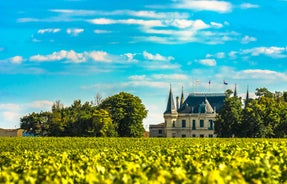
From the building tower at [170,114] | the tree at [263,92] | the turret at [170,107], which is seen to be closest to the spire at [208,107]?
the building tower at [170,114]

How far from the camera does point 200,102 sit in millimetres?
174000

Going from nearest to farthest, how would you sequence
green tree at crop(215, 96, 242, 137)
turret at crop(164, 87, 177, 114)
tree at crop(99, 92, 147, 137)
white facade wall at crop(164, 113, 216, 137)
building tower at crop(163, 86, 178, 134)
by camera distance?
green tree at crop(215, 96, 242, 137) < tree at crop(99, 92, 147, 137) < white facade wall at crop(164, 113, 216, 137) < building tower at crop(163, 86, 178, 134) < turret at crop(164, 87, 177, 114)

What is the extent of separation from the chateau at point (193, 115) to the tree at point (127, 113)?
155 ft

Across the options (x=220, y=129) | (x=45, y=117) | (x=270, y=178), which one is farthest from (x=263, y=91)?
(x=270, y=178)

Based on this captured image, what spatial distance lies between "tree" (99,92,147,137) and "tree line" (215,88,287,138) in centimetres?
1584

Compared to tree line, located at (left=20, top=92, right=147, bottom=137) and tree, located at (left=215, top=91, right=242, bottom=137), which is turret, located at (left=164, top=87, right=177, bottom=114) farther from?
tree, located at (left=215, top=91, right=242, bottom=137)

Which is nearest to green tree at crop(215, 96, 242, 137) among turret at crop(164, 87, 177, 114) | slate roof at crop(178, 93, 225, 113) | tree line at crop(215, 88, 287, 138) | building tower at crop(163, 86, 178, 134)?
tree line at crop(215, 88, 287, 138)

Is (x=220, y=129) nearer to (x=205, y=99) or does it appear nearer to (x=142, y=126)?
(x=142, y=126)

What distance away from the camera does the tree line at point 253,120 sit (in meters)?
108

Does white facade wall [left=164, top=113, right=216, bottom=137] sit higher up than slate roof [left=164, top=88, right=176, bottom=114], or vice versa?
slate roof [left=164, top=88, right=176, bottom=114]

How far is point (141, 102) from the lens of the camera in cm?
12662

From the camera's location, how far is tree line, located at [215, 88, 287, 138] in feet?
355

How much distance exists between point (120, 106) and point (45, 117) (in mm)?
26057

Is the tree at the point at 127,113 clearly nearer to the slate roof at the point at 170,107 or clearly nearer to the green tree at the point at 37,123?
the green tree at the point at 37,123
